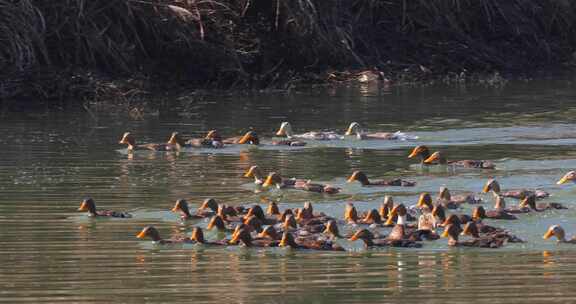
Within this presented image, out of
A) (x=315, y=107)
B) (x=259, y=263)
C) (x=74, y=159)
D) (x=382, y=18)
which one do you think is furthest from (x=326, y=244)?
(x=382, y=18)

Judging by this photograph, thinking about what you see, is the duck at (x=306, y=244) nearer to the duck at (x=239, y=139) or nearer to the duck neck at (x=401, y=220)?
the duck neck at (x=401, y=220)

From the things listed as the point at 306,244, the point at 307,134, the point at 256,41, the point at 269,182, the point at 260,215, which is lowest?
the point at 306,244

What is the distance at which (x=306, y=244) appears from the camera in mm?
12352

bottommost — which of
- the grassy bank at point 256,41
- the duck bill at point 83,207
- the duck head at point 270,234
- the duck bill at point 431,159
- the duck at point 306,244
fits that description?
the duck at point 306,244

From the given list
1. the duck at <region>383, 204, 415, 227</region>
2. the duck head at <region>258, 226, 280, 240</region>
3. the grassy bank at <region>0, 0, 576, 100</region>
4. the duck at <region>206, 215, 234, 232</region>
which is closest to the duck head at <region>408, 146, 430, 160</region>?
the duck at <region>383, 204, 415, 227</region>

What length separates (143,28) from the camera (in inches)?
1061

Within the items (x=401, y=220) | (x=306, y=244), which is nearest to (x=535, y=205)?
(x=401, y=220)

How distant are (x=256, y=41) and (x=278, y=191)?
482 inches

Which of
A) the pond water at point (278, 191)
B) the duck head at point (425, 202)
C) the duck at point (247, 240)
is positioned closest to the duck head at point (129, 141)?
the pond water at point (278, 191)

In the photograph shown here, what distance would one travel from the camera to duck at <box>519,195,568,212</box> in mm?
13898

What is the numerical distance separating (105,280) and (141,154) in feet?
25.3

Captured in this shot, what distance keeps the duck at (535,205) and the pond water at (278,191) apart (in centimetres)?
11

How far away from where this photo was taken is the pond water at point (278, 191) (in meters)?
10.6

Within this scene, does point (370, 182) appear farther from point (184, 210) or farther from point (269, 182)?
point (184, 210)
